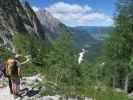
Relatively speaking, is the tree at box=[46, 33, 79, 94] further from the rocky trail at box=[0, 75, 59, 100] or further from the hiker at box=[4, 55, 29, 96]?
the hiker at box=[4, 55, 29, 96]

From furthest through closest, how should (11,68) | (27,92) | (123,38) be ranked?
(123,38), (27,92), (11,68)

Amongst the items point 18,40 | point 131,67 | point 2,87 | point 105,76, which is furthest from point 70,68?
point 18,40

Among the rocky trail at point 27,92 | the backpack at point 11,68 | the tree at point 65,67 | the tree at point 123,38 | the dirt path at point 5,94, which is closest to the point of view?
the backpack at point 11,68

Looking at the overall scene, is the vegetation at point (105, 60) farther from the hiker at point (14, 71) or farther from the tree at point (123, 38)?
the hiker at point (14, 71)

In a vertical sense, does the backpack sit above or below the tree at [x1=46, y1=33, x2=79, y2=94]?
above

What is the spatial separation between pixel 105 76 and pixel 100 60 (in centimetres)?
580

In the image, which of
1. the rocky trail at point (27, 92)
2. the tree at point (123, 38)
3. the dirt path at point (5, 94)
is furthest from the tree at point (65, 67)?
the tree at point (123, 38)

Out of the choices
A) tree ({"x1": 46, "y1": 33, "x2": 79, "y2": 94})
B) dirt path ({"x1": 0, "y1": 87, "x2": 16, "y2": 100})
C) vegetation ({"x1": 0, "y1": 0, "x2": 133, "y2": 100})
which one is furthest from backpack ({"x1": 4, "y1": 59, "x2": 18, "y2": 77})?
vegetation ({"x1": 0, "y1": 0, "x2": 133, "y2": 100})

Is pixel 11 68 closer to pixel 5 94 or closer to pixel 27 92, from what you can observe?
pixel 27 92

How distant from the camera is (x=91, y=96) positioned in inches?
812

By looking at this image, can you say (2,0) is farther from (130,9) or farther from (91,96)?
(91,96)

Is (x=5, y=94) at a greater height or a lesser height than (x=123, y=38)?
lesser

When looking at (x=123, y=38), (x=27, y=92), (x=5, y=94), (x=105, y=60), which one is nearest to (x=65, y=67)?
(x=5, y=94)

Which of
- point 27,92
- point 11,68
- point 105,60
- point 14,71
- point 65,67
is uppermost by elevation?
point 11,68
